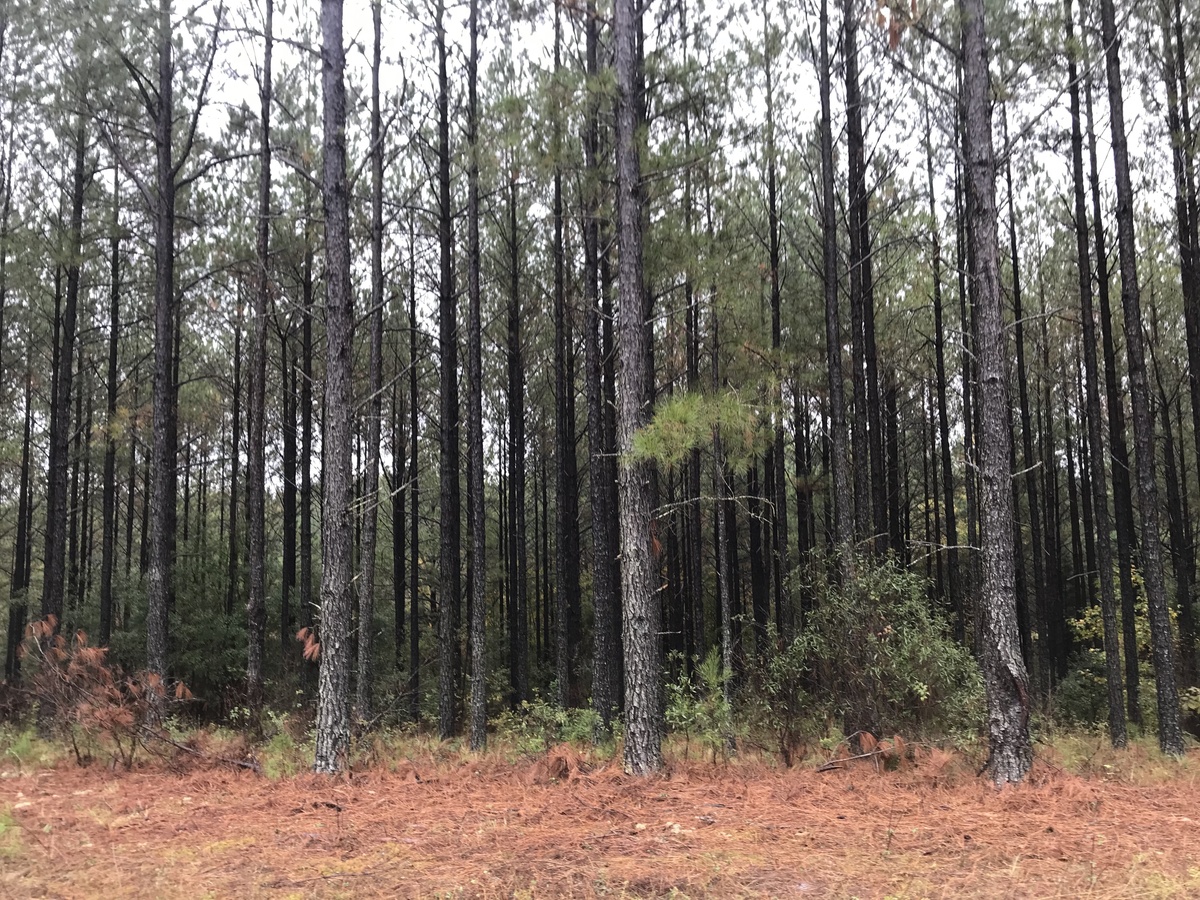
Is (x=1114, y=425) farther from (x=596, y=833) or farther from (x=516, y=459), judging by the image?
(x=596, y=833)

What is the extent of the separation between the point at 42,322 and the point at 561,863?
19707 millimetres

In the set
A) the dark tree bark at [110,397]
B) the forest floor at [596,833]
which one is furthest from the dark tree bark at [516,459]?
the forest floor at [596,833]

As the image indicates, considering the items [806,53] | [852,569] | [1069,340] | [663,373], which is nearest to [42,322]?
[663,373]

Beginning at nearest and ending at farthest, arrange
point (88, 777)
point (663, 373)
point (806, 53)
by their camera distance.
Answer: point (88, 777) → point (806, 53) → point (663, 373)

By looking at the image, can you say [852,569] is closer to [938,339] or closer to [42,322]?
[938,339]

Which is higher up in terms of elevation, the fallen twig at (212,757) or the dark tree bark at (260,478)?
the dark tree bark at (260,478)

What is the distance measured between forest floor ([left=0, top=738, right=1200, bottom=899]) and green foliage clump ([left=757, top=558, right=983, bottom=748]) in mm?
842

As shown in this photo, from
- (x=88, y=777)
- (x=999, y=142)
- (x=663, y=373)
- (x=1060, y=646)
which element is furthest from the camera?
(x=1060, y=646)

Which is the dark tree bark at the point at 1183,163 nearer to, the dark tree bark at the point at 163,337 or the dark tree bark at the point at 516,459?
the dark tree bark at the point at 516,459

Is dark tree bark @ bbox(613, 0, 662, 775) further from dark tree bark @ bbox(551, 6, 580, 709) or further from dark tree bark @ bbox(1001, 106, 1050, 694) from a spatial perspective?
dark tree bark @ bbox(1001, 106, 1050, 694)

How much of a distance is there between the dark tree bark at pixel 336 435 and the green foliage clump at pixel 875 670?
4.77m

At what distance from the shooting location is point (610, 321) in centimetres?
1434

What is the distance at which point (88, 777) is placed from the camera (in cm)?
794

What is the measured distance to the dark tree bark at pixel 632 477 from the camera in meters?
7.61
